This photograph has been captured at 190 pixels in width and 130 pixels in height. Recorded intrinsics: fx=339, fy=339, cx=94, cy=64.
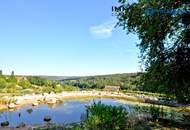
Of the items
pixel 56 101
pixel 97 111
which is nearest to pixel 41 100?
pixel 56 101

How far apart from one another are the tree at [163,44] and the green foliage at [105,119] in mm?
2582

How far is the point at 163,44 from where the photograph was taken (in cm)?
2030

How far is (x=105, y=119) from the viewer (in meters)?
20.5

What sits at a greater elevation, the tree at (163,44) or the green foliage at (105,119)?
the tree at (163,44)

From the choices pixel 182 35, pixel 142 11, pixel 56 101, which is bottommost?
pixel 56 101

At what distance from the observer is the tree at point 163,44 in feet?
63.0

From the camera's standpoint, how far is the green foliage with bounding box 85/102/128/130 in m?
20.3

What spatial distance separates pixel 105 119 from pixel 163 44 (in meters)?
5.70

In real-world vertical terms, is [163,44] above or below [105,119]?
above

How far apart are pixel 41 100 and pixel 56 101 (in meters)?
3.40

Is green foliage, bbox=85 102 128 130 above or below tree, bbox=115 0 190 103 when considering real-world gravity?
below

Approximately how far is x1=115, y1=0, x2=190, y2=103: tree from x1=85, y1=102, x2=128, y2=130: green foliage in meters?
2.58

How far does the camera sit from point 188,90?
69.9 ft

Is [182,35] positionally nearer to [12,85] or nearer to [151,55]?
[151,55]
